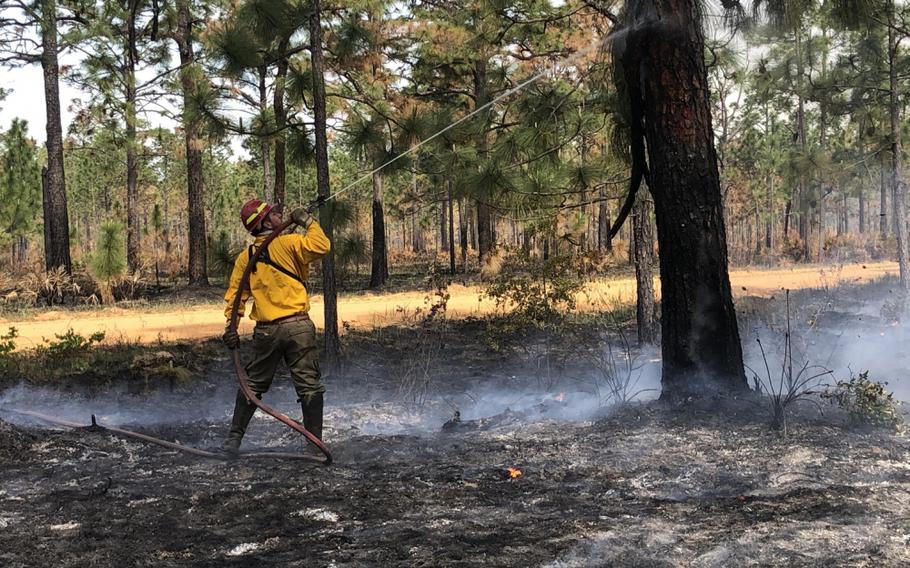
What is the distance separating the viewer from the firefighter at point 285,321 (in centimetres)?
491

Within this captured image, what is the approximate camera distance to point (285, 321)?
493cm

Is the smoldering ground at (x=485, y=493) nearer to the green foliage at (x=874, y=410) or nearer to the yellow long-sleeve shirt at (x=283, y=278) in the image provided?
the green foliage at (x=874, y=410)

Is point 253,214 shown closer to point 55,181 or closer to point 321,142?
point 321,142

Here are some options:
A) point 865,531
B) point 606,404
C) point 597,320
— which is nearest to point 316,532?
point 865,531

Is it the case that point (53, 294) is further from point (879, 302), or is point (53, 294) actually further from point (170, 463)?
point (879, 302)

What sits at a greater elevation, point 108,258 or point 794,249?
point 108,258

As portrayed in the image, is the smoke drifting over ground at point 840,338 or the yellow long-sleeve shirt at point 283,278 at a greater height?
the yellow long-sleeve shirt at point 283,278

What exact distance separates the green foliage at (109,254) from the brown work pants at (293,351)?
37.0 feet

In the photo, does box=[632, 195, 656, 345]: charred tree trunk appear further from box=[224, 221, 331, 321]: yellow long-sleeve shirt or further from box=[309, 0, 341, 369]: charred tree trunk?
box=[224, 221, 331, 321]: yellow long-sleeve shirt

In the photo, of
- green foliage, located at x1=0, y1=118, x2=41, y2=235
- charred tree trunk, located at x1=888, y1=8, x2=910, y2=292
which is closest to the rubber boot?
charred tree trunk, located at x1=888, y1=8, x2=910, y2=292

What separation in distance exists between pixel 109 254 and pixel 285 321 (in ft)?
38.4

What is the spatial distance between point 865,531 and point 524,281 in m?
6.77

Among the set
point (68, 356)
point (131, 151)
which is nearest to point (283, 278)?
point (68, 356)

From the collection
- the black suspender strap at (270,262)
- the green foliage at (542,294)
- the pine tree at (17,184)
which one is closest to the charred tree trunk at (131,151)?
the pine tree at (17,184)
